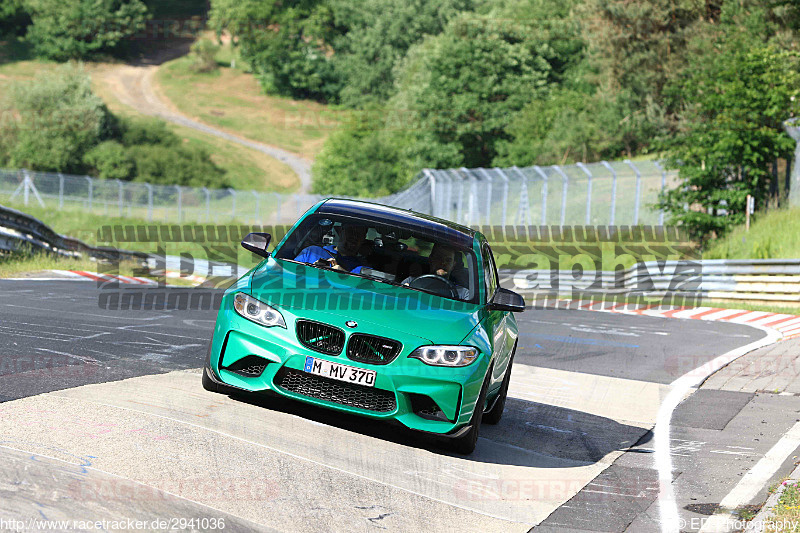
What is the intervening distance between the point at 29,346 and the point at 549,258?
985 inches

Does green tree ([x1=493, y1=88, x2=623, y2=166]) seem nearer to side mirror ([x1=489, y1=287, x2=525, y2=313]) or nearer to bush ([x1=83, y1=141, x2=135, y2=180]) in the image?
Result: bush ([x1=83, y1=141, x2=135, y2=180])

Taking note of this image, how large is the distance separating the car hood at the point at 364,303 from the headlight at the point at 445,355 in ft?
0.18

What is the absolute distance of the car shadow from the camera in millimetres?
7090

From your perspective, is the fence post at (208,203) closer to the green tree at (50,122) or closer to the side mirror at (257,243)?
the green tree at (50,122)

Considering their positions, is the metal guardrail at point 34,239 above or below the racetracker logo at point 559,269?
above

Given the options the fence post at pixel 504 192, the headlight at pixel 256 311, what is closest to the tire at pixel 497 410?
the headlight at pixel 256 311

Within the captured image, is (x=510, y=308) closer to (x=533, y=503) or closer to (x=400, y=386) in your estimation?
(x=400, y=386)

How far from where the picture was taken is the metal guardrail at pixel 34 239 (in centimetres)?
1974

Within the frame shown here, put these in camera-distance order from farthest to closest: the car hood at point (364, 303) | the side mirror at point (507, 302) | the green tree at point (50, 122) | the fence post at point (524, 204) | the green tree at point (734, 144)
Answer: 1. the green tree at point (50, 122)
2. the fence post at point (524, 204)
3. the green tree at point (734, 144)
4. the side mirror at point (507, 302)
5. the car hood at point (364, 303)

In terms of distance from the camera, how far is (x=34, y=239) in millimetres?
21562

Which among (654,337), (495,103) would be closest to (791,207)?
(654,337)

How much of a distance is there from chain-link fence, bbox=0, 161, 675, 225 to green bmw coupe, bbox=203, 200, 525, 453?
24.0m

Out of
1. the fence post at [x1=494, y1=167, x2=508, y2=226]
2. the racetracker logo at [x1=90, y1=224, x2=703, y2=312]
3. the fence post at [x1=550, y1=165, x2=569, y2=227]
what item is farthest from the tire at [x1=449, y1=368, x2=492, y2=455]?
the fence post at [x1=494, y1=167, x2=508, y2=226]

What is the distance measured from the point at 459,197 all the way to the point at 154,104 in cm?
7792
